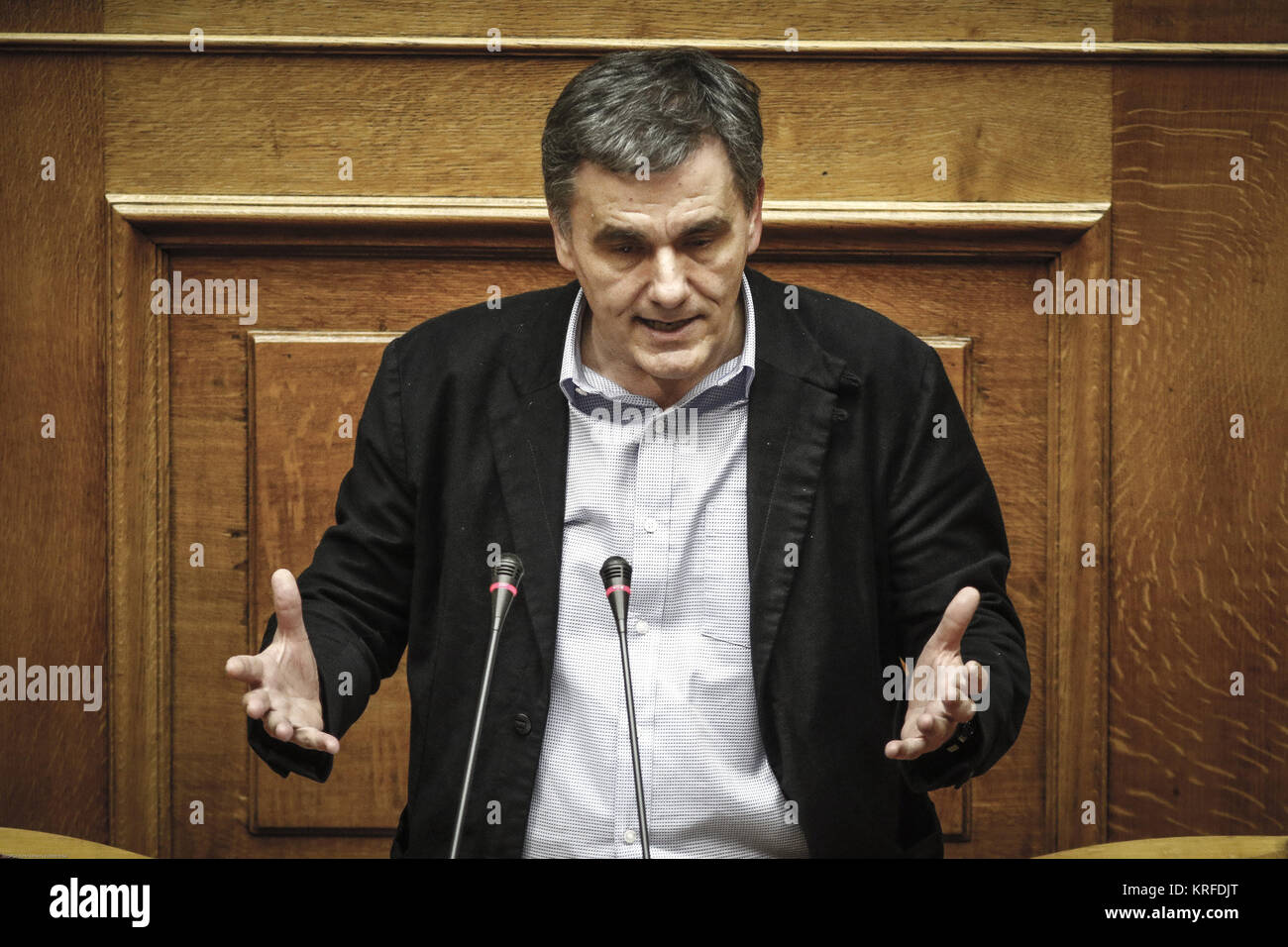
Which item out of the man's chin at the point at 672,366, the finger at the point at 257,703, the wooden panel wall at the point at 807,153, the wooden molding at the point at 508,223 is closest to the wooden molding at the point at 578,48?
the wooden panel wall at the point at 807,153

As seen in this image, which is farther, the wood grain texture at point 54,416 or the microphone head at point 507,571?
the wood grain texture at point 54,416

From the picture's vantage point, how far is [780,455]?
160 centimetres

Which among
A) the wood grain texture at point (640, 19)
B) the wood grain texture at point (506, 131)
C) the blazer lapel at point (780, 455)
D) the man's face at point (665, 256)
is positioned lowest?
the blazer lapel at point (780, 455)

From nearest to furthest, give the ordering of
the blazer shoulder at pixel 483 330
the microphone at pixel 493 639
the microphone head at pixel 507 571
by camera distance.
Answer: the microphone at pixel 493 639 → the microphone head at pixel 507 571 → the blazer shoulder at pixel 483 330

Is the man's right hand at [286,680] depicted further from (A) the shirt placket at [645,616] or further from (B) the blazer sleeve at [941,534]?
(B) the blazer sleeve at [941,534]

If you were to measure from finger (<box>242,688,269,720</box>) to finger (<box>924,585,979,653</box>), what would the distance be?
706mm

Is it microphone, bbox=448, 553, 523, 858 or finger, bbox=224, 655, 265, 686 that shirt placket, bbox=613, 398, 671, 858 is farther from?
finger, bbox=224, 655, 265, 686

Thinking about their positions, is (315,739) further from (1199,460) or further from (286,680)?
(1199,460)

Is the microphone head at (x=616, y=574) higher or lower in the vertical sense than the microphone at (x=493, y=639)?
higher

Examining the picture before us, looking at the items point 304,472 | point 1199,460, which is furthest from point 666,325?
point 1199,460

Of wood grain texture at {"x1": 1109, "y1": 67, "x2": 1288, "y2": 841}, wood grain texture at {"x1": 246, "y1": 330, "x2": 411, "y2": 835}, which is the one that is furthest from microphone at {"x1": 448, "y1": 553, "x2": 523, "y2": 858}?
wood grain texture at {"x1": 1109, "y1": 67, "x2": 1288, "y2": 841}

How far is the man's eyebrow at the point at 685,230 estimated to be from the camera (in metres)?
1.50

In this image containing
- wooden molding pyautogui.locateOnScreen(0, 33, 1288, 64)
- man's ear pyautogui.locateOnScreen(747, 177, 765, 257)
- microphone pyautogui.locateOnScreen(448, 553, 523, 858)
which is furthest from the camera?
wooden molding pyautogui.locateOnScreen(0, 33, 1288, 64)

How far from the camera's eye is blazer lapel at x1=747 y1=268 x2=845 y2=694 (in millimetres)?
1550
